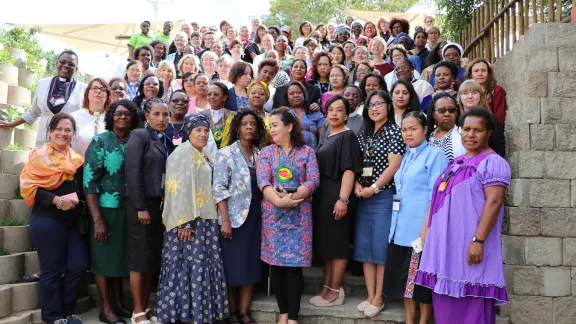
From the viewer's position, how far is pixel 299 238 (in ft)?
15.1

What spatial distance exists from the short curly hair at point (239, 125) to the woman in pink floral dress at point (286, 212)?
0.33m

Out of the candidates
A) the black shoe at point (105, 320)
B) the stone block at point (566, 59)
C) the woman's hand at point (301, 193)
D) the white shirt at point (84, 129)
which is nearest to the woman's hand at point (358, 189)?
the woman's hand at point (301, 193)

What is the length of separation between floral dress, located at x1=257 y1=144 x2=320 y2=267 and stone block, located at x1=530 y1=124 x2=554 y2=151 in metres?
2.01

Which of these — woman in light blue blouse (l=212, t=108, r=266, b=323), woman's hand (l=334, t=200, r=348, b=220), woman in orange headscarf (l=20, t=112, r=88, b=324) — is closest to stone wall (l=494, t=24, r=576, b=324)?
woman's hand (l=334, t=200, r=348, b=220)

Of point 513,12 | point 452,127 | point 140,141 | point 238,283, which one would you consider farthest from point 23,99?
point 513,12

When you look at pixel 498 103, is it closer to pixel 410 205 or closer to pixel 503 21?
pixel 410 205

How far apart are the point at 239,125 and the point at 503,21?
382 cm

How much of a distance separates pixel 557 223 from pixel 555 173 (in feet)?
1.49

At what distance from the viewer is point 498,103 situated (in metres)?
5.12

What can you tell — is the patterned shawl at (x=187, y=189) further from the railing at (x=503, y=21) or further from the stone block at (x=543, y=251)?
the railing at (x=503, y=21)

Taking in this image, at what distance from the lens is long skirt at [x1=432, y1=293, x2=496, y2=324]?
3703 millimetres

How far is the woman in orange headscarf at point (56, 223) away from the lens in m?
4.70

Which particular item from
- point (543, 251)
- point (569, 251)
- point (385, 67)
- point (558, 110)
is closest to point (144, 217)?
point (543, 251)

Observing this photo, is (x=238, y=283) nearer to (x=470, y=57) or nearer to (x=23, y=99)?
(x=23, y=99)
